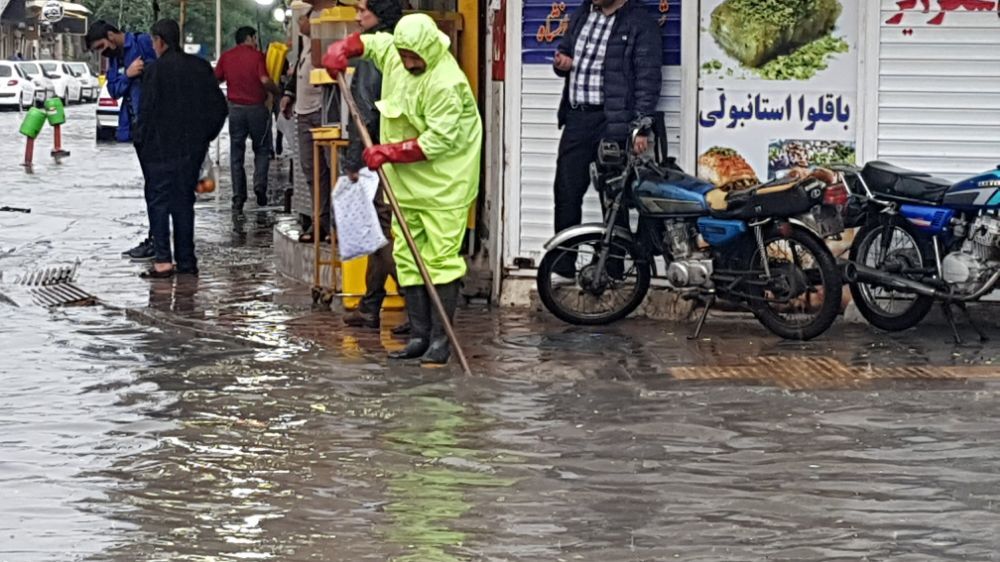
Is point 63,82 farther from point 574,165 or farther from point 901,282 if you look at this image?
point 901,282

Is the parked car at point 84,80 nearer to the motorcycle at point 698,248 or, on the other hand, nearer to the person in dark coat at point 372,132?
the person in dark coat at point 372,132

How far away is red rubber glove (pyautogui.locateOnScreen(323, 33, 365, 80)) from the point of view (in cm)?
986

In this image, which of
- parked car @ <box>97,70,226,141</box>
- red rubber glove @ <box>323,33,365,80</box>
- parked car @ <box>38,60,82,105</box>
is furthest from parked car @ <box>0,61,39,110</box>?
red rubber glove @ <box>323,33,365,80</box>

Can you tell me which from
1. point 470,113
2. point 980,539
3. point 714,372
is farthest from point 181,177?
point 980,539

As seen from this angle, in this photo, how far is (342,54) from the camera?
9.87m

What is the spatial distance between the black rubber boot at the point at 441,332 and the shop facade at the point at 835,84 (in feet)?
7.69

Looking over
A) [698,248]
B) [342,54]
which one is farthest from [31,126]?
[342,54]

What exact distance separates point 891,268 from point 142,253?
686cm

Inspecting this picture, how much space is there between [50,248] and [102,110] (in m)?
21.1

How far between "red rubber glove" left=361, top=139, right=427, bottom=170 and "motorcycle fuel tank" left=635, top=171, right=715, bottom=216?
1890 millimetres

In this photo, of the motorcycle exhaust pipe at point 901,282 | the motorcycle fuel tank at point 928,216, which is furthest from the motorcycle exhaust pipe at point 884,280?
the motorcycle fuel tank at point 928,216

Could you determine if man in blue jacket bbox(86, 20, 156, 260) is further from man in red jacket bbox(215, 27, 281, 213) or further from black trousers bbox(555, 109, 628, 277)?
black trousers bbox(555, 109, 628, 277)

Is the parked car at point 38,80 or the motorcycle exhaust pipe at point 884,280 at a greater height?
the parked car at point 38,80

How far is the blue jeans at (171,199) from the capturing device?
538 inches
